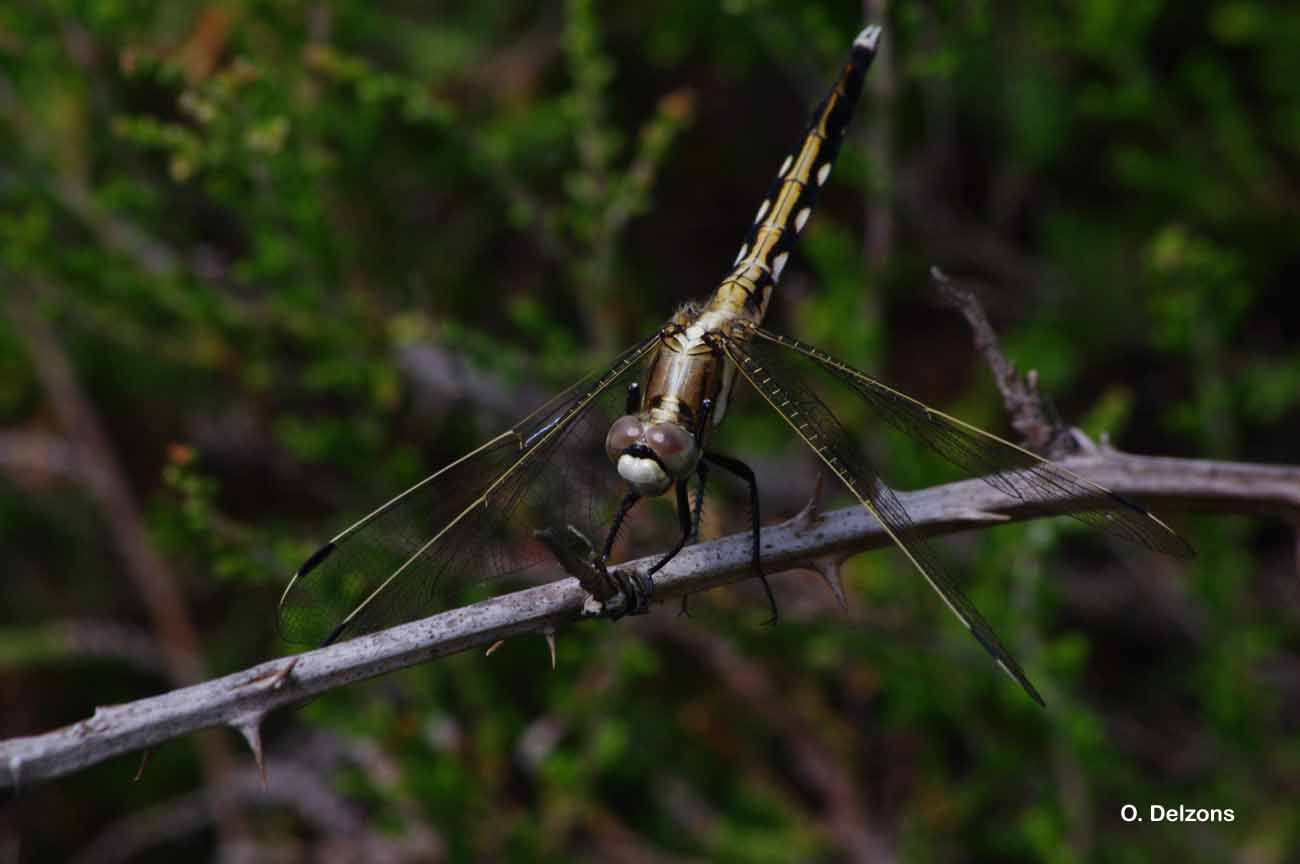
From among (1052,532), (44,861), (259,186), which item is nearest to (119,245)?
(259,186)

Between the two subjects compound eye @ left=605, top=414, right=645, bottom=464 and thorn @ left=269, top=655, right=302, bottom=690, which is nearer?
thorn @ left=269, top=655, right=302, bottom=690

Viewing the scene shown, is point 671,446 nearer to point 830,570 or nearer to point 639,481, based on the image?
point 639,481

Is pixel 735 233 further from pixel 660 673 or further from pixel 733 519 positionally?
pixel 660 673

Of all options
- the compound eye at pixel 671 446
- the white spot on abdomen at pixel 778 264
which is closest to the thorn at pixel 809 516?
the compound eye at pixel 671 446

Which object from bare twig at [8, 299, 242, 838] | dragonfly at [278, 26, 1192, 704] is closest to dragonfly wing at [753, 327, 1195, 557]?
dragonfly at [278, 26, 1192, 704]

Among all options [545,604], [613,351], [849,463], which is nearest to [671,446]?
[849,463]

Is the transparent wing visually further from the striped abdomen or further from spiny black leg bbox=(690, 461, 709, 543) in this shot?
the striped abdomen
